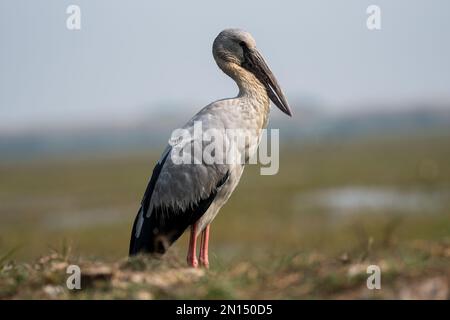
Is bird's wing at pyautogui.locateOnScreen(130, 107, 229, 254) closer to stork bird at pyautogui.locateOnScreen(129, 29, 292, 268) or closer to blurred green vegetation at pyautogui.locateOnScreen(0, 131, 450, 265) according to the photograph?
stork bird at pyautogui.locateOnScreen(129, 29, 292, 268)

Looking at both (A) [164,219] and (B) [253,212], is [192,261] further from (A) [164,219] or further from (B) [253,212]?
(B) [253,212]

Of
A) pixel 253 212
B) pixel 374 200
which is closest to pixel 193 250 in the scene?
pixel 253 212

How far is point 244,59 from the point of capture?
8.00 m

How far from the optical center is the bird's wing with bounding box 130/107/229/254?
274 inches

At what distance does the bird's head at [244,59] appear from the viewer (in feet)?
26.0

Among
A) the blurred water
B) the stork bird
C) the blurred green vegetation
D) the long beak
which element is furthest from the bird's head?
the blurred water

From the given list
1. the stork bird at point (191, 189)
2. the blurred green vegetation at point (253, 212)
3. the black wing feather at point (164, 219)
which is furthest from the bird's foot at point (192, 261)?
the blurred green vegetation at point (253, 212)

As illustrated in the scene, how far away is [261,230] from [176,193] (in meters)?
21.1

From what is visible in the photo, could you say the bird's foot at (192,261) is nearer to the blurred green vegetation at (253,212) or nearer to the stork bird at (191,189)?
the stork bird at (191,189)

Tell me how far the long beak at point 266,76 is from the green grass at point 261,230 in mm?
1648

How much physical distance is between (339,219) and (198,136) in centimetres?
2313

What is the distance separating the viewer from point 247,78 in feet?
25.7
